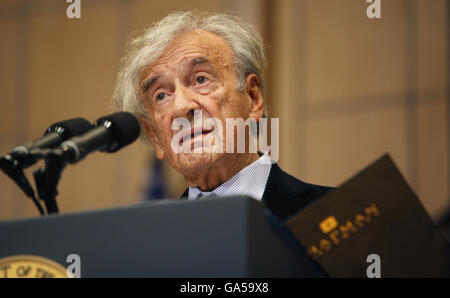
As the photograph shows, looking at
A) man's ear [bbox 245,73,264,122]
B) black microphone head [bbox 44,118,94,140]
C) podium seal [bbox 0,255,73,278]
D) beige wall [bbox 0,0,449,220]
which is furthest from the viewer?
beige wall [bbox 0,0,449,220]

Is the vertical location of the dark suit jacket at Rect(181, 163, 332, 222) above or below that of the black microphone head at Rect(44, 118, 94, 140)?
below

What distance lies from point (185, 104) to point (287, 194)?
42 cm

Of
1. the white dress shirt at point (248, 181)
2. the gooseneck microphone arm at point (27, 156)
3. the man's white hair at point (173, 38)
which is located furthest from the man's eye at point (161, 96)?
the gooseneck microphone arm at point (27, 156)

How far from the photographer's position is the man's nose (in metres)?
1.99

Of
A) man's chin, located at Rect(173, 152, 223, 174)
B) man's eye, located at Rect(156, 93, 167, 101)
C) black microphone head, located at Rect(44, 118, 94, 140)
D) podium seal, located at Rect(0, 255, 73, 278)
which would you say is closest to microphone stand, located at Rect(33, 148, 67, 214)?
black microphone head, located at Rect(44, 118, 94, 140)

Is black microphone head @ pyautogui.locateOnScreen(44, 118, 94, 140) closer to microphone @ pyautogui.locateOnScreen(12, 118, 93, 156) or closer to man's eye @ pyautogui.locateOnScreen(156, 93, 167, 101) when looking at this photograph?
microphone @ pyautogui.locateOnScreen(12, 118, 93, 156)

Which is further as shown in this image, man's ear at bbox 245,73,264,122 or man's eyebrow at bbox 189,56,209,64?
man's ear at bbox 245,73,264,122

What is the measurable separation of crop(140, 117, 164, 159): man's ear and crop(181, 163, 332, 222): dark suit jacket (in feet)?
1.35

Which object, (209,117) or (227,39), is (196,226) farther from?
(227,39)

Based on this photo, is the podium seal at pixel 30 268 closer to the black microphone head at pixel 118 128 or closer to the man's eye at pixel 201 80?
the black microphone head at pixel 118 128
